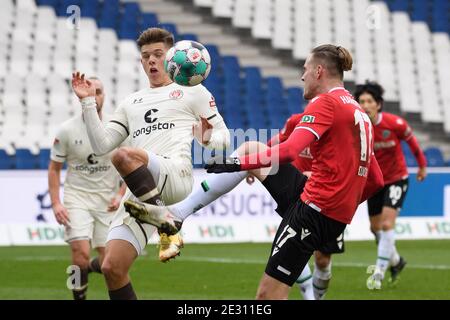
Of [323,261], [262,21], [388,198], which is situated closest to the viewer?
[323,261]

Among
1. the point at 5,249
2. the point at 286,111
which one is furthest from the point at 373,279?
the point at 286,111

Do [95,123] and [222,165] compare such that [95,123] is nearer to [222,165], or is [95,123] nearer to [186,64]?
[186,64]

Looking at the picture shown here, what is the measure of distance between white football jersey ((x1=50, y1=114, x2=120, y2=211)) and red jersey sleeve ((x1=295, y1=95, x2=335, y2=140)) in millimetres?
4127

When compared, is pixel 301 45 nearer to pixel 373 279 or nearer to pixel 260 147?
pixel 373 279

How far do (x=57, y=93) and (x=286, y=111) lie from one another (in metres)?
5.03

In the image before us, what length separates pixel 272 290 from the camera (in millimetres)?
6977

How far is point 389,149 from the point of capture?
12680mm

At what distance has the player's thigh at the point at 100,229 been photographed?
1059 cm

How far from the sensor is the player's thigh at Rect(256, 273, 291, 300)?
6.97 meters

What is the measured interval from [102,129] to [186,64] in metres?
0.95

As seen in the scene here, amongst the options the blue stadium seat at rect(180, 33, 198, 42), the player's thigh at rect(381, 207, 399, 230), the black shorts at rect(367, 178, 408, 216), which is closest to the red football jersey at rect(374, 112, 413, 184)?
the black shorts at rect(367, 178, 408, 216)

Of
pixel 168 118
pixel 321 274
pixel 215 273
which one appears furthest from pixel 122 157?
pixel 215 273

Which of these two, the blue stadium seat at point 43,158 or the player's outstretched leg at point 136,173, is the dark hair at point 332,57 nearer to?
the player's outstretched leg at point 136,173

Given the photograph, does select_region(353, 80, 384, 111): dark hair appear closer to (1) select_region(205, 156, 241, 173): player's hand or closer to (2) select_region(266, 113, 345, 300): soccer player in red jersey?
(2) select_region(266, 113, 345, 300): soccer player in red jersey
